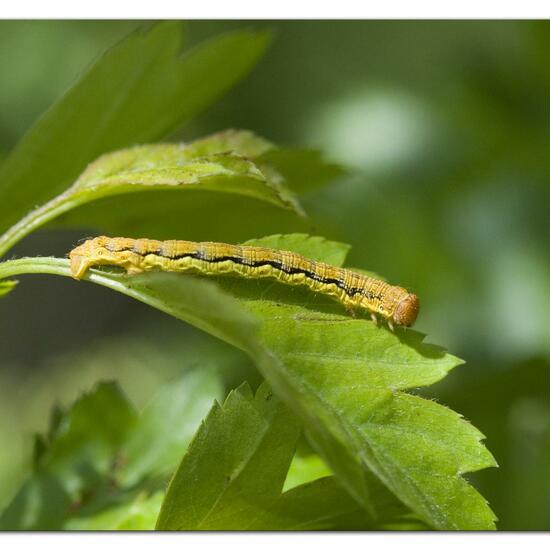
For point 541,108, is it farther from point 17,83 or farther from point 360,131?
point 17,83

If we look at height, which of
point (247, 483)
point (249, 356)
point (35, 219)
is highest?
point (35, 219)

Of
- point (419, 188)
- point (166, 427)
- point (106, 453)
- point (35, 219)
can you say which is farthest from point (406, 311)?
point (419, 188)

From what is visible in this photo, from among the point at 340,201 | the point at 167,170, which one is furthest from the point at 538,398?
the point at 167,170

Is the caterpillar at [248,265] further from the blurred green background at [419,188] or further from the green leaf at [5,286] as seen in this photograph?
the blurred green background at [419,188]

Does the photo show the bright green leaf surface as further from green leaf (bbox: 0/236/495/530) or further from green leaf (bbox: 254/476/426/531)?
green leaf (bbox: 254/476/426/531)

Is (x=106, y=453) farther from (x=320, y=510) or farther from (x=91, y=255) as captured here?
(x=320, y=510)

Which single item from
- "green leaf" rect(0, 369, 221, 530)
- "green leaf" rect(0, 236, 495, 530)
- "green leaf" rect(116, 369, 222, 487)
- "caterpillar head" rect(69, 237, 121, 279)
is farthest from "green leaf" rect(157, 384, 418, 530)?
"green leaf" rect(116, 369, 222, 487)
